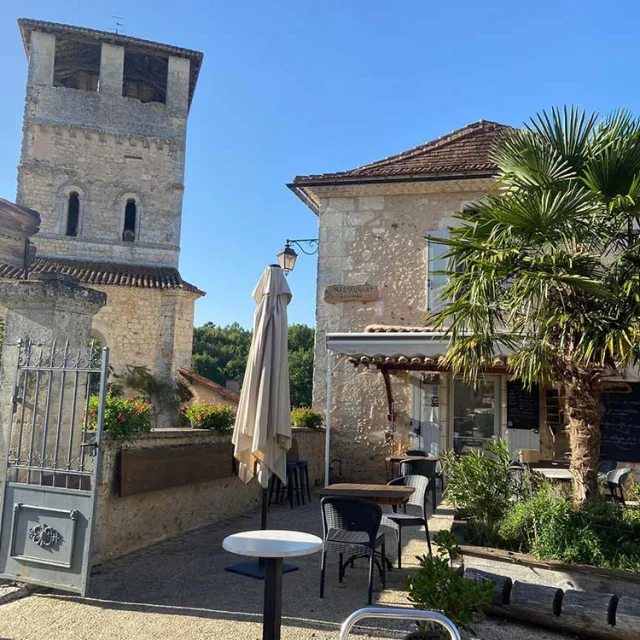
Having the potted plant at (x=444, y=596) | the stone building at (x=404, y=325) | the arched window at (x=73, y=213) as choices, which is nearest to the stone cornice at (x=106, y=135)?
the arched window at (x=73, y=213)

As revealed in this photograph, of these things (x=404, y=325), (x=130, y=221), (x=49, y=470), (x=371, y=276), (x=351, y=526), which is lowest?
(x=351, y=526)

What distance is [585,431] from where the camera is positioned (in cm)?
572

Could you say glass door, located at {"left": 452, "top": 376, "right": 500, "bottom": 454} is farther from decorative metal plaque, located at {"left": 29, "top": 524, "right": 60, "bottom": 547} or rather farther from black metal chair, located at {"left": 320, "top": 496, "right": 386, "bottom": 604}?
decorative metal plaque, located at {"left": 29, "top": 524, "right": 60, "bottom": 547}

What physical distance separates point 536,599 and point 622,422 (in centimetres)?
758

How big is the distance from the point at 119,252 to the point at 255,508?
1507 centimetres

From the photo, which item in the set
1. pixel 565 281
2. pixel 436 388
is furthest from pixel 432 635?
pixel 436 388

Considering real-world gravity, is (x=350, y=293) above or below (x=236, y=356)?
below

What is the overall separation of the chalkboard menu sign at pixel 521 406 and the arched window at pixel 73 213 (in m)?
17.6

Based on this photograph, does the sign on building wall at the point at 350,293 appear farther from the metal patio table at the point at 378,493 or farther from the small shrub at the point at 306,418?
the metal patio table at the point at 378,493

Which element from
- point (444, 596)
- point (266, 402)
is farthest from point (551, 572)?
point (266, 402)

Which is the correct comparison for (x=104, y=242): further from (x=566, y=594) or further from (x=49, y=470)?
(x=566, y=594)

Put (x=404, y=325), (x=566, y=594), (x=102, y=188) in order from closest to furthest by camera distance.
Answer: (x=566, y=594), (x=404, y=325), (x=102, y=188)

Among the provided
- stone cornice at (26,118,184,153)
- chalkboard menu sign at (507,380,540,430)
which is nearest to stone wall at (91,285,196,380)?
stone cornice at (26,118,184,153)

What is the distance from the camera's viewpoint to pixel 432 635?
356 centimetres
